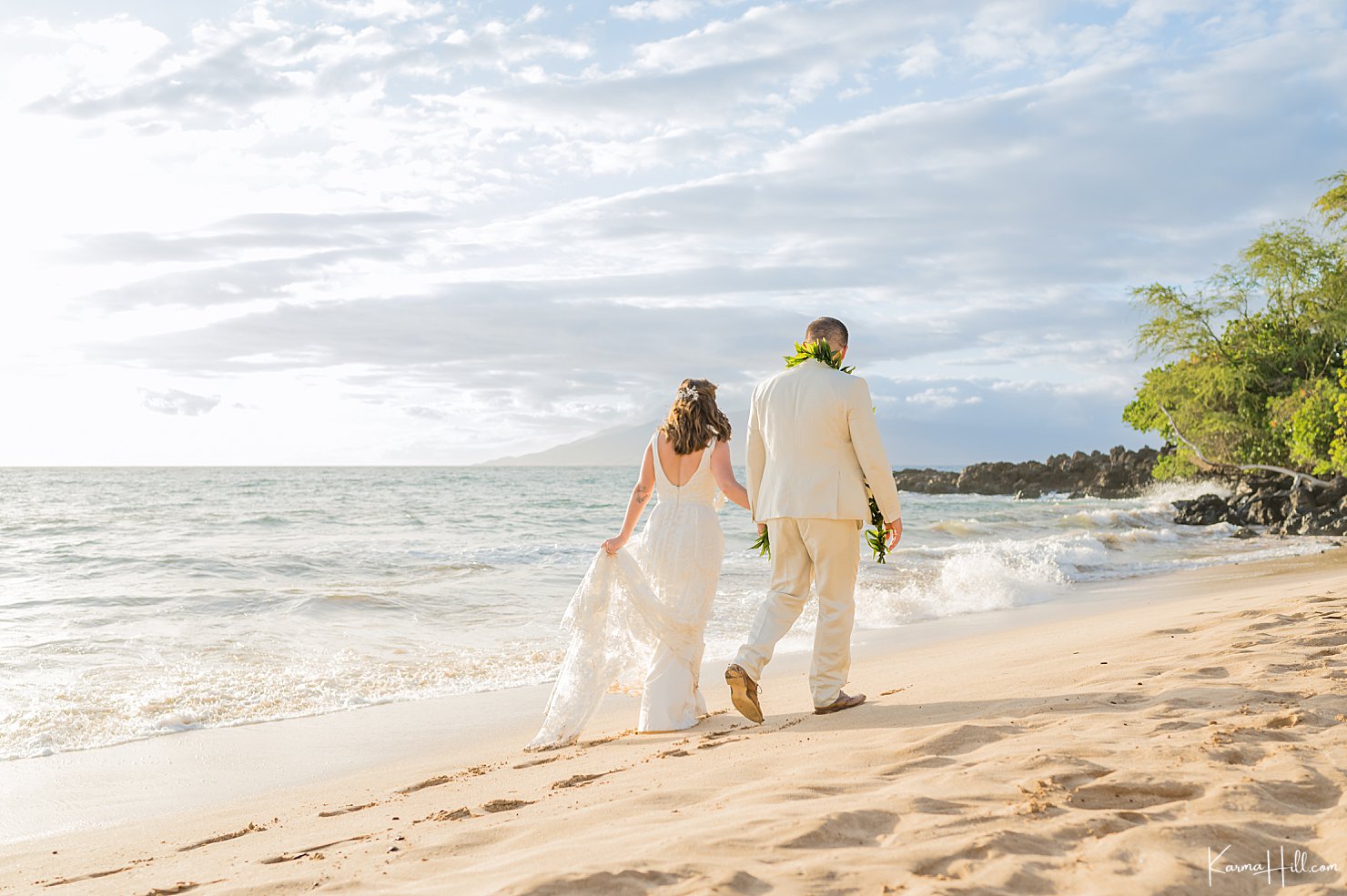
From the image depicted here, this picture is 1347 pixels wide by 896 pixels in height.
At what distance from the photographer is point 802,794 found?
3857 mm

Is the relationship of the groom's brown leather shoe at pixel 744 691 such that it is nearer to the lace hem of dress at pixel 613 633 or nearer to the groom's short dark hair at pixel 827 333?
the lace hem of dress at pixel 613 633

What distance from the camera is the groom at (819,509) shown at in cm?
577

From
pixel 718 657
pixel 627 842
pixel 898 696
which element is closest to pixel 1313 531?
pixel 718 657

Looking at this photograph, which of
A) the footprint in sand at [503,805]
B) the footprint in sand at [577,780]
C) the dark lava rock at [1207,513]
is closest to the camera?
the footprint in sand at [503,805]

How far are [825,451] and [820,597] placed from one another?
0.84m

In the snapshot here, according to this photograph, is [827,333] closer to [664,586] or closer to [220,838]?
[664,586]

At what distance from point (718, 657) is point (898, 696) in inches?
129

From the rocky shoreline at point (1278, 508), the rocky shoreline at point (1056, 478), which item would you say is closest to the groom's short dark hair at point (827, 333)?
the rocky shoreline at point (1278, 508)

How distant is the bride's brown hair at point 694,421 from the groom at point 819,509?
1.17 feet

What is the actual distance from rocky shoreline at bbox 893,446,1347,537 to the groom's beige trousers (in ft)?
61.2

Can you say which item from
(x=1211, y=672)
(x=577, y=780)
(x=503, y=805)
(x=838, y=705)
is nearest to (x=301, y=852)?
(x=503, y=805)

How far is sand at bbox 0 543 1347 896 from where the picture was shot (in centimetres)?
310

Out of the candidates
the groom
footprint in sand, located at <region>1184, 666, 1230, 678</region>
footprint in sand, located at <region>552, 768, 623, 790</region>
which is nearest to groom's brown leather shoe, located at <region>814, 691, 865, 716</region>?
the groom

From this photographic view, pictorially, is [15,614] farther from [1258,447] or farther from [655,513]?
[1258,447]
